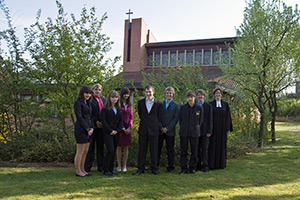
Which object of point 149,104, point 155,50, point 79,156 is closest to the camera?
point 79,156

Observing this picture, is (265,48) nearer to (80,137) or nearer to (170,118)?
(170,118)

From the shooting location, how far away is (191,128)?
6.25 m

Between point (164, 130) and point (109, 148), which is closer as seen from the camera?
point (109, 148)

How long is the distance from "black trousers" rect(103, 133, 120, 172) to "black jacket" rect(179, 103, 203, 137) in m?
1.50

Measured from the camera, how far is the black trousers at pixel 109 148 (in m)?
5.86

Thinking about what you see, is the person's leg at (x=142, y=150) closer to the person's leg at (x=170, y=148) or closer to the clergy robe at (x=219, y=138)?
the person's leg at (x=170, y=148)

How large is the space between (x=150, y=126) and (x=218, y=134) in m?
1.94

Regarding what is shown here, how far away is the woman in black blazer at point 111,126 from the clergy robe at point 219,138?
237cm

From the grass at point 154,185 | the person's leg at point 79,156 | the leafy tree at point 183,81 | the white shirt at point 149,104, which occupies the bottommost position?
Result: the grass at point 154,185

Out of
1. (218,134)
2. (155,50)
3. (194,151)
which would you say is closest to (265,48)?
(218,134)

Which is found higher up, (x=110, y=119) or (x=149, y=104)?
(x=149, y=104)

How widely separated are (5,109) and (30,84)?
1.04 m

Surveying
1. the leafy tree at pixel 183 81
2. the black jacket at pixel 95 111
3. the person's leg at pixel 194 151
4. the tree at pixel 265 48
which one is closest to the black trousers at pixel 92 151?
the black jacket at pixel 95 111

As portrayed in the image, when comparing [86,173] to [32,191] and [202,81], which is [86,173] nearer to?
[32,191]
